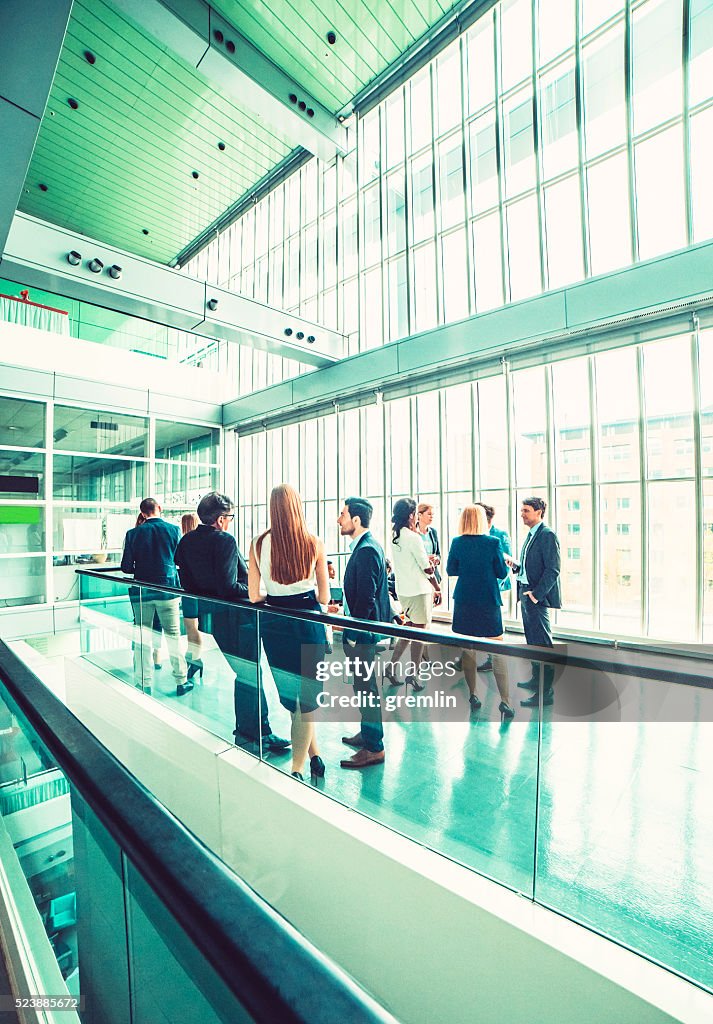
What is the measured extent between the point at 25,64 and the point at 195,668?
4508mm

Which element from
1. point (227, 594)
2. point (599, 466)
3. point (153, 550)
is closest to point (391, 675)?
point (227, 594)

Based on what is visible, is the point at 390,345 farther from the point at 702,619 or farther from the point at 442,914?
the point at 442,914

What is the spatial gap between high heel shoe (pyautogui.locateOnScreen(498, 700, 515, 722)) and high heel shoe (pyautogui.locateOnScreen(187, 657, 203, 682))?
262 centimetres

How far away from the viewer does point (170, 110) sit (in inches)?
400

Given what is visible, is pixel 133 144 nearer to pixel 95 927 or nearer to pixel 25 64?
pixel 25 64

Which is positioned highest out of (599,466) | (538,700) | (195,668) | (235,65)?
(235,65)

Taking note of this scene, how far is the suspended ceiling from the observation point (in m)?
8.11

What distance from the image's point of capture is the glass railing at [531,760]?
6.82 feet

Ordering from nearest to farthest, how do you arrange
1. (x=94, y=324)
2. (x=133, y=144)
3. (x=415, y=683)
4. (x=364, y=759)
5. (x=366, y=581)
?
(x=415, y=683) < (x=364, y=759) < (x=366, y=581) < (x=133, y=144) < (x=94, y=324)

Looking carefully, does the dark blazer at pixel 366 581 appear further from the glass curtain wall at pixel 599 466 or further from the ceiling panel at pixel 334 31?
the ceiling panel at pixel 334 31

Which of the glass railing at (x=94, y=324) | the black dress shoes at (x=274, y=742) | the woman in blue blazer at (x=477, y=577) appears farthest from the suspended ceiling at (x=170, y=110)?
the black dress shoes at (x=274, y=742)

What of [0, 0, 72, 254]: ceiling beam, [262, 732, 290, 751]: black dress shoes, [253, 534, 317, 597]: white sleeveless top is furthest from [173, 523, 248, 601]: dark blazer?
[0, 0, 72, 254]: ceiling beam

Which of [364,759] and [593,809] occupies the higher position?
[593,809]

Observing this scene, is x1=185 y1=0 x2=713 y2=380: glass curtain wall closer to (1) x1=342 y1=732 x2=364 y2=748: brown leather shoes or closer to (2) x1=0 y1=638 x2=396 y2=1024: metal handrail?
(1) x1=342 y1=732 x2=364 y2=748: brown leather shoes
